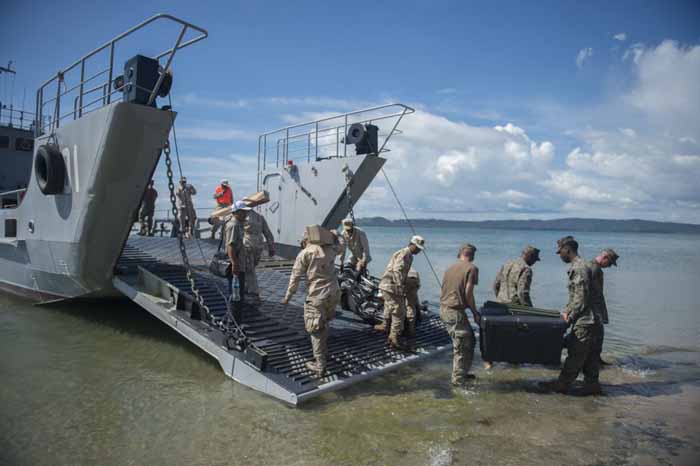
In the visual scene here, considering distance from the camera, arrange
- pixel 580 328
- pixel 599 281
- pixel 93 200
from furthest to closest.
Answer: pixel 93 200 → pixel 599 281 → pixel 580 328

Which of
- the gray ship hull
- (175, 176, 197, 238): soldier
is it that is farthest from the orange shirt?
the gray ship hull

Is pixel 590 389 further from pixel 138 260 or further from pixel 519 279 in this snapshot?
pixel 138 260

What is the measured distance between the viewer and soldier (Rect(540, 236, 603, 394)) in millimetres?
5078

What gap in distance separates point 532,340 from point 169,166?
17.8ft

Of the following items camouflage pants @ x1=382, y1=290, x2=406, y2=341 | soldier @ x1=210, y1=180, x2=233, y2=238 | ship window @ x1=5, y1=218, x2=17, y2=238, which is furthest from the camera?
soldier @ x1=210, y1=180, x2=233, y2=238

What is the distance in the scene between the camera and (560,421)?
457 centimetres

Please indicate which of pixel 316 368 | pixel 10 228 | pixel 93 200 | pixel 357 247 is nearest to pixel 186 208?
pixel 10 228

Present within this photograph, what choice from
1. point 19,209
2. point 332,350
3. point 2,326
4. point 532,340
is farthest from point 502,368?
point 19,209

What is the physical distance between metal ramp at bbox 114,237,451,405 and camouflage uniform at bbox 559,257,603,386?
200cm

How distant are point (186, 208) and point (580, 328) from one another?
32.8ft

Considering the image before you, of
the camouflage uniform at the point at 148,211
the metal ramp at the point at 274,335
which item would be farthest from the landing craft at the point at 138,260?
A: the camouflage uniform at the point at 148,211

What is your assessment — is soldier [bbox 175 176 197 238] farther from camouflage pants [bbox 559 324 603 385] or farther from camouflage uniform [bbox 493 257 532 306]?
camouflage pants [bbox 559 324 603 385]

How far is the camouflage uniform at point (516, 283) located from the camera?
6379 mm

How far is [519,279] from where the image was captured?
21.0 ft
